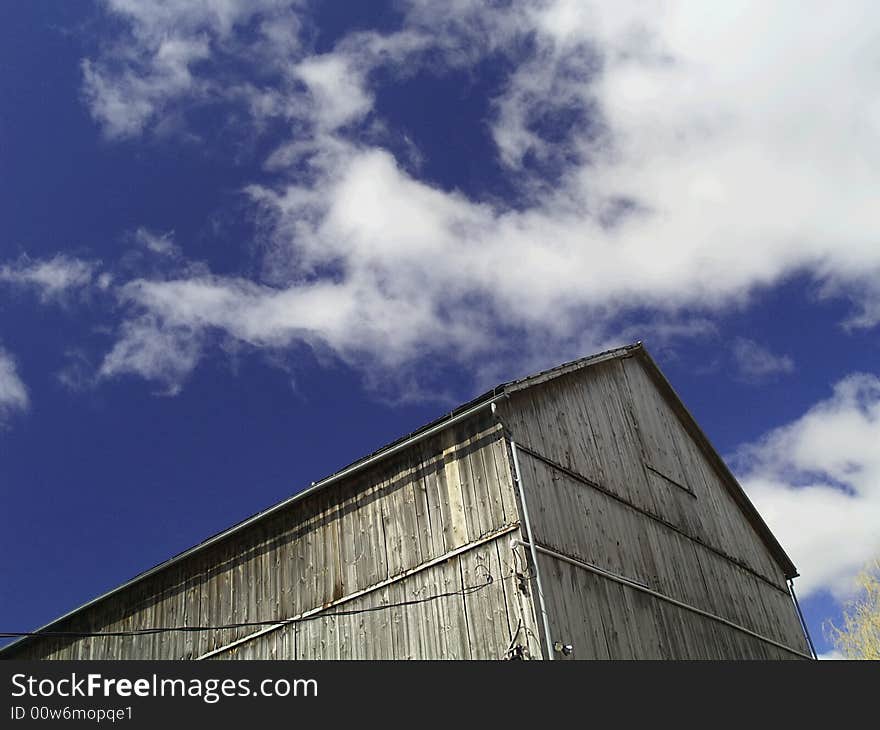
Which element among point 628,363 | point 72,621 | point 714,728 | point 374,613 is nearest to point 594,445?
point 628,363

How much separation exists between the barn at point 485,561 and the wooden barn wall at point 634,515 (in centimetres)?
6

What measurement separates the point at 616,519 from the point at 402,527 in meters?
4.54

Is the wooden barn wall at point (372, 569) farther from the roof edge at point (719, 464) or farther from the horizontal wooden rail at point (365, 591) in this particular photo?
the roof edge at point (719, 464)

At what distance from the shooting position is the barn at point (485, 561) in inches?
476

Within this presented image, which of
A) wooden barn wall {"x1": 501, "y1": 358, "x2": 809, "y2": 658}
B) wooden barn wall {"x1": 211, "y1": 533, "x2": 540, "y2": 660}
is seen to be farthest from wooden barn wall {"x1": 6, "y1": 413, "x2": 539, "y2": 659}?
wooden barn wall {"x1": 501, "y1": 358, "x2": 809, "y2": 658}

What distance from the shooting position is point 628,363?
770 inches

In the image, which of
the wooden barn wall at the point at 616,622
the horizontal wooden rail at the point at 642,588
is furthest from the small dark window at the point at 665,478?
the wooden barn wall at the point at 616,622

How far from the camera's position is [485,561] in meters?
12.1

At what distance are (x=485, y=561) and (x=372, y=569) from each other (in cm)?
251

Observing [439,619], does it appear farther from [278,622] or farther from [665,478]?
[665,478]

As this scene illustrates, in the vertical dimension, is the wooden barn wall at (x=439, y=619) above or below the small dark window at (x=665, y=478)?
below

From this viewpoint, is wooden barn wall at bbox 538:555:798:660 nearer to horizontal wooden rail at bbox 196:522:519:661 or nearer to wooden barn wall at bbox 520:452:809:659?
wooden barn wall at bbox 520:452:809:659

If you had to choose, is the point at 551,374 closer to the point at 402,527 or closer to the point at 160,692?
the point at 402,527

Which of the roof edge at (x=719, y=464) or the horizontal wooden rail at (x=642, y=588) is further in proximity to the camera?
the roof edge at (x=719, y=464)
